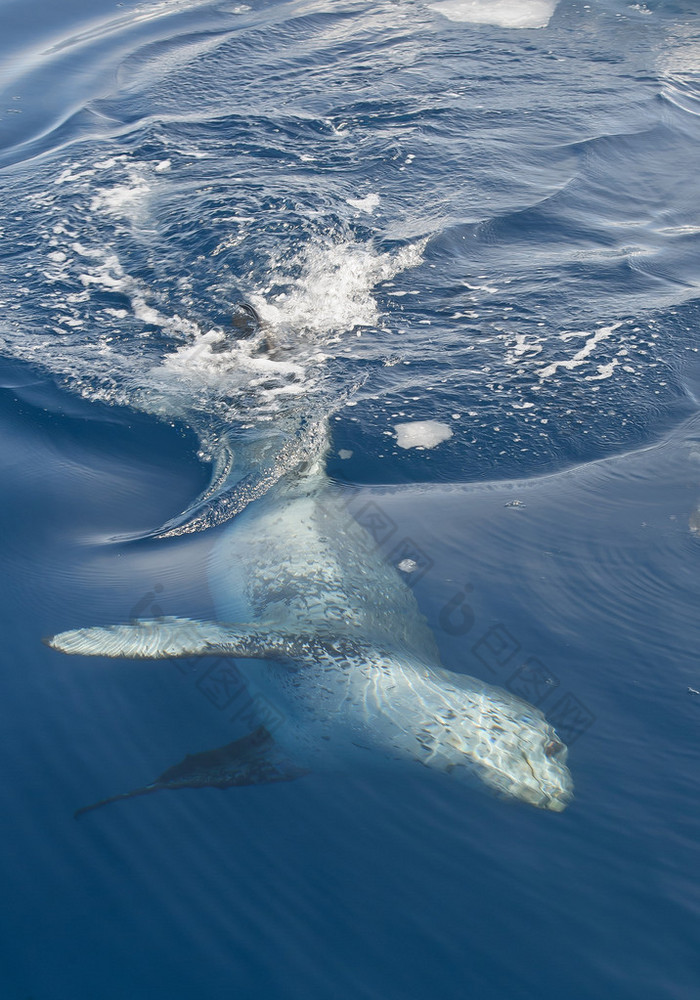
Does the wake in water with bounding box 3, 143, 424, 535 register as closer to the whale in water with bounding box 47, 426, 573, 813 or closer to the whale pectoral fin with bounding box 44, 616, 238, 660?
the whale in water with bounding box 47, 426, 573, 813

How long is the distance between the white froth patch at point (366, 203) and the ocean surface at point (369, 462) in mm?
45

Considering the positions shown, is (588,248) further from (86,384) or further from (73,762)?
(73,762)

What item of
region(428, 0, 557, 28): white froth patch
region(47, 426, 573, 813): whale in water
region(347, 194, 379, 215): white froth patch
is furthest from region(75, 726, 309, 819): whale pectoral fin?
region(428, 0, 557, 28): white froth patch

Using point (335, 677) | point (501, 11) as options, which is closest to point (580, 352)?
point (335, 677)

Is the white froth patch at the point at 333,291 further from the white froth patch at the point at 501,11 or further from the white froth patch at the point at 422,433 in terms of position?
the white froth patch at the point at 501,11

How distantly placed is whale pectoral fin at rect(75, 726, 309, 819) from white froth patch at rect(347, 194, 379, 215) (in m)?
9.48

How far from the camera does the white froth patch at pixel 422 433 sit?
28.3 feet

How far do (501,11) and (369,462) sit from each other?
17.0 metres

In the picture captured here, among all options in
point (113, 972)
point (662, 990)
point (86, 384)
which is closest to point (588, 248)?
point (86, 384)

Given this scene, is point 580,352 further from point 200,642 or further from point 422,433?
point 200,642

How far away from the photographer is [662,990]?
4.21 metres

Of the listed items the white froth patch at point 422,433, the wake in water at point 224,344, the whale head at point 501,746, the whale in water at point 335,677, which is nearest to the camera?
the whale head at point 501,746

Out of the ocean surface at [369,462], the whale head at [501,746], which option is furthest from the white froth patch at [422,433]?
the whale head at [501,746]

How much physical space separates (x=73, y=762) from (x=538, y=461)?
17.7ft
